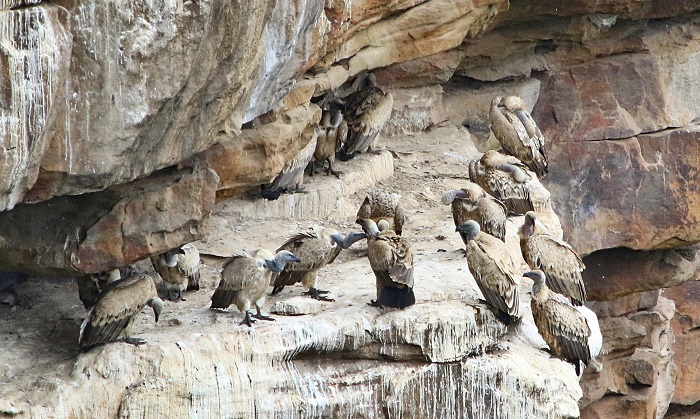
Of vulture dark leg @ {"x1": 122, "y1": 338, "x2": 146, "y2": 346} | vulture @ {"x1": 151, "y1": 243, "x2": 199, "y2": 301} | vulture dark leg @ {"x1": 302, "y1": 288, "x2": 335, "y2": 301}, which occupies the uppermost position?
vulture @ {"x1": 151, "y1": 243, "x2": 199, "y2": 301}

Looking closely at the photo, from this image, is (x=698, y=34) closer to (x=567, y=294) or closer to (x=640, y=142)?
(x=640, y=142)

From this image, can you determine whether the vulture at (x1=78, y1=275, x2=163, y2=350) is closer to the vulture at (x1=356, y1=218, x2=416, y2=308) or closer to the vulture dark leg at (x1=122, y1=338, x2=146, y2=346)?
the vulture dark leg at (x1=122, y1=338, x2=146, y2=346)

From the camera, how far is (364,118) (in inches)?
508

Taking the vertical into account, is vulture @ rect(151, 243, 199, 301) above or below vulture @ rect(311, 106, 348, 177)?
below

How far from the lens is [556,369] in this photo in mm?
8875

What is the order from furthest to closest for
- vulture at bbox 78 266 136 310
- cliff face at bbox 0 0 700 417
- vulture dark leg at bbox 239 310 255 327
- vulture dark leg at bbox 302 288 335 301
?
vulture dark leg at bbox 302 288 335 301
vulture at bbox 78 266 136 310
vulture dark leg at bbox 239 310 255 327
cliff face at bbox 0 0 700 417

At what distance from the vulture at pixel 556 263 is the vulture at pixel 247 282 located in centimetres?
230

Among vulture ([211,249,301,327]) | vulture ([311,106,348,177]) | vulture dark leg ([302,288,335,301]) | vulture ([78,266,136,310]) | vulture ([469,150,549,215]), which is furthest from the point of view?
vulture ([311,106,348,177])

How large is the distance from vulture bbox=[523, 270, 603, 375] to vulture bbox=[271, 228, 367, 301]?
1.46 metres

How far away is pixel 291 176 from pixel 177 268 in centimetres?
256

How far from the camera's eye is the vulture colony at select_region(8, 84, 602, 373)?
27.2 feet

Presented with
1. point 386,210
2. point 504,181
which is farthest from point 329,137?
point 504,181

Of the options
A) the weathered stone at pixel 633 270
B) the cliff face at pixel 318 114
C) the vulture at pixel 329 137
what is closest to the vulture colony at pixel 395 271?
the cliff face at pixel 318 114

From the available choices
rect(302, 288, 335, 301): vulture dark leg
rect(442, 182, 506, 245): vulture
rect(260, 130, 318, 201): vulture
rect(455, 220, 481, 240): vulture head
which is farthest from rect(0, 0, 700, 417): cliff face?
rect(442, 182, 506, 245): vulture
